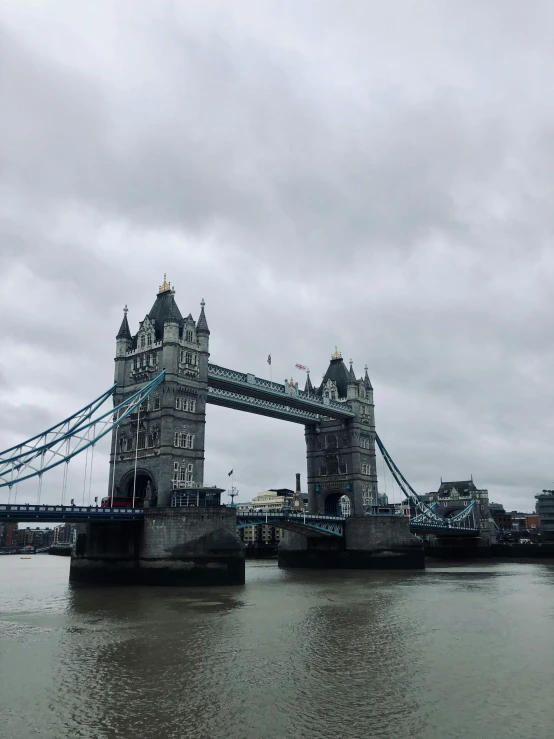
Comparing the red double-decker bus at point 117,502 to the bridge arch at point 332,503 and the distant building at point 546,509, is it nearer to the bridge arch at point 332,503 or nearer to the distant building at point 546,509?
the bridge arch at point 332,503

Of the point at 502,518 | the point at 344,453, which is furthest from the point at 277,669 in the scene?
the point at 502,518

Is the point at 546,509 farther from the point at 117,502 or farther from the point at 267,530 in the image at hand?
the point at 117,502

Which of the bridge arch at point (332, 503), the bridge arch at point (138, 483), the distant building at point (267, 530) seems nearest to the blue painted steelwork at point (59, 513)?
the bridge arch at point (138, 483)

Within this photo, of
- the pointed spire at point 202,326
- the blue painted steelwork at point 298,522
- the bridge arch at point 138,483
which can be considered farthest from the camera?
the pointed spire at point 202,326

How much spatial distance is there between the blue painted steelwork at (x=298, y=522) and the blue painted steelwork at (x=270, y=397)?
14834 mm

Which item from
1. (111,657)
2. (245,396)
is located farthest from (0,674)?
(245,396)

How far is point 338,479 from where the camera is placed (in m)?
90.9

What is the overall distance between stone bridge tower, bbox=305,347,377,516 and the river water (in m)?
47.1

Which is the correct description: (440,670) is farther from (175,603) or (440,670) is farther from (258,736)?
(175,603)

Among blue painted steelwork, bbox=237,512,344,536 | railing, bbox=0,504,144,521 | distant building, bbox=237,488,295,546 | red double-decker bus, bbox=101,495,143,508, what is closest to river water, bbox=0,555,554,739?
railing, bbox=0,504,144,521

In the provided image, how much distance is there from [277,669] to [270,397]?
187 feet

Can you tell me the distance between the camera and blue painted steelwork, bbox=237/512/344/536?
6446cm

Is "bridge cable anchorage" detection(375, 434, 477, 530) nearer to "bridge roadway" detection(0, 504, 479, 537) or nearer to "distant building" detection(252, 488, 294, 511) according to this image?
"bridge roadway" detection(0, 504, 479, 537)

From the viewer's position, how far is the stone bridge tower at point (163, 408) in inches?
2420
